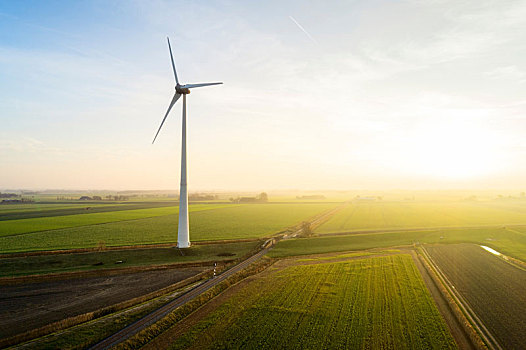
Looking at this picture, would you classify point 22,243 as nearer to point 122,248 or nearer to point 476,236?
point 122,248

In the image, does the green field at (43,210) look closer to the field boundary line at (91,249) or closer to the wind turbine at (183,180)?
the field boundary line at (91,249)

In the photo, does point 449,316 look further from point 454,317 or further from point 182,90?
point 182,90

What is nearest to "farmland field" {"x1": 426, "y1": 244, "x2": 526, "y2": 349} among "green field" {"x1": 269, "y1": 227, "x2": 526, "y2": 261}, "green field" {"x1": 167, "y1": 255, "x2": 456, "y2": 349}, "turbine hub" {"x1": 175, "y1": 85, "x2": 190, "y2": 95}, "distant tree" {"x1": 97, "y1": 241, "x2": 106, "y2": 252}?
"green field" {"x1": 167, "y1": 255, "x2": 456, "y2": 349}

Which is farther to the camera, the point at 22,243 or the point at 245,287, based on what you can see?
the point at 22,243

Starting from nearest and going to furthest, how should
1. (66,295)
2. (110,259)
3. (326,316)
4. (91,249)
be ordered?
(326,316) → (66,295) → (110,259) → (91,249)

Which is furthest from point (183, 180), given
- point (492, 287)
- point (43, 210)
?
point (43, 210)

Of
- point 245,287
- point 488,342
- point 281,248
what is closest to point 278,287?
point 245,287

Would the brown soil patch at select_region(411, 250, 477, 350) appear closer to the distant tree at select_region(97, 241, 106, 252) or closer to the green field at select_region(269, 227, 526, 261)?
the green field at select_region(269, 227, 526, 261)
